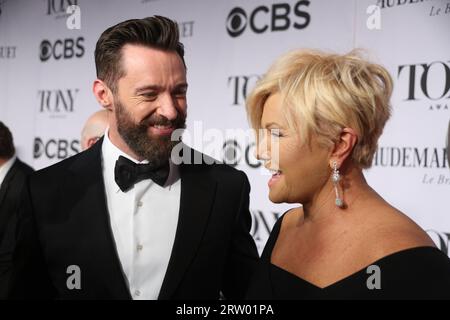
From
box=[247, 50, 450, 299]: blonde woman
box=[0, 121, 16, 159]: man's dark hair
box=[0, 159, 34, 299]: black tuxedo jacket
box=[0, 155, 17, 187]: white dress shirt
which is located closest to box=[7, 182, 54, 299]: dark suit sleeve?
box=[247, 50, 450, 299]: blonde woman

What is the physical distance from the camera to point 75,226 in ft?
5.19

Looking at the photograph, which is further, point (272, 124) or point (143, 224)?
point (143, 224)

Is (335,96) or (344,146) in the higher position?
(335,96)

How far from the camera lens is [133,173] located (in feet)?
5.25

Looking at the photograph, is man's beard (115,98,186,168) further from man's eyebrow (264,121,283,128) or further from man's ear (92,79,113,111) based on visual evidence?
man's eyebrow (264,121,283,128)

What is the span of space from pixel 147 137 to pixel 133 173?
0.10m

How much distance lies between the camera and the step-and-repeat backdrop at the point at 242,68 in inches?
100

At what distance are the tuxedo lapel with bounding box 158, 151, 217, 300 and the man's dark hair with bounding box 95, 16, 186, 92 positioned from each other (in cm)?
33

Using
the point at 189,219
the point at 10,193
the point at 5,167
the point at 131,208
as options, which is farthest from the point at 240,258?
the point at 5,167

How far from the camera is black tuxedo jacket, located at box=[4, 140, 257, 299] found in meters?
1.55

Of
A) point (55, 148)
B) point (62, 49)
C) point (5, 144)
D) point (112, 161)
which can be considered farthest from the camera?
point (55, 148)

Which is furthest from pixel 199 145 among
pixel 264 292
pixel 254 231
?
pixel 264 292

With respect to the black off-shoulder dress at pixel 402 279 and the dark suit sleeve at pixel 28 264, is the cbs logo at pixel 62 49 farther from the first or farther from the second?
the black off-shoulder dress at pixel 402 279

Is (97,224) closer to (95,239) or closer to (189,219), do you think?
(95,239)
